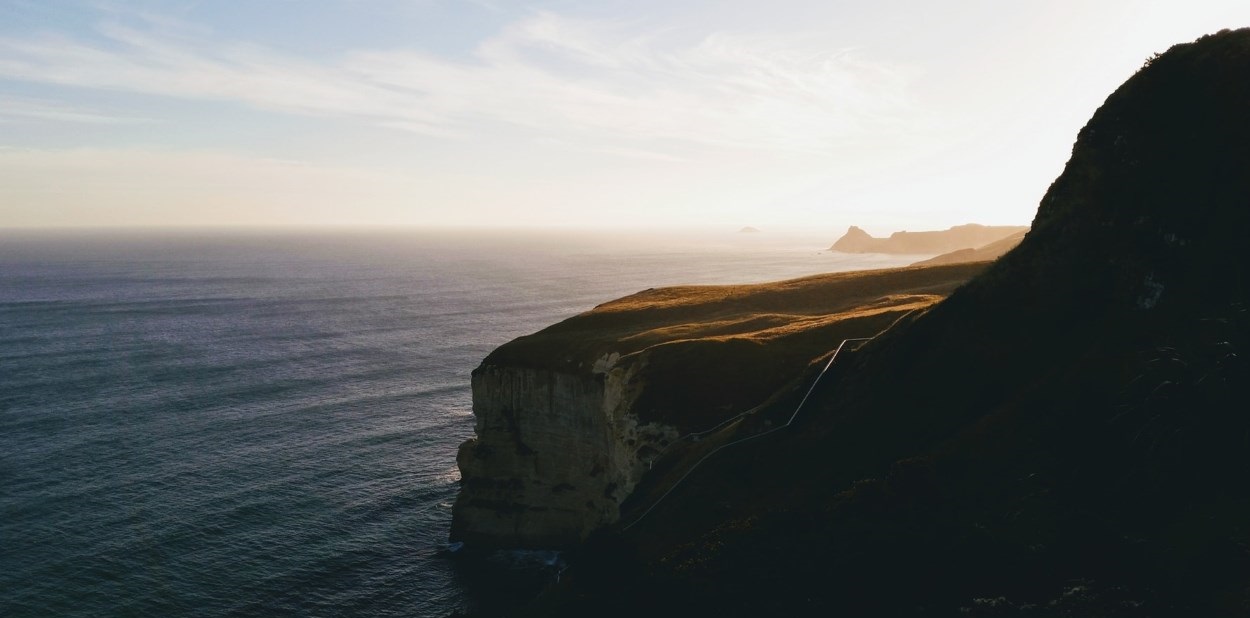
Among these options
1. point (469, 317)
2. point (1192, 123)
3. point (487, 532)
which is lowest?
point (487, 532)

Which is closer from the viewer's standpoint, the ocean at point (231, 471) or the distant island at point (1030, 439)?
the distant island at point (1030, 439)

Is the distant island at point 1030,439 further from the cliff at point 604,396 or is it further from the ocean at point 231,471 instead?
the ocean at point 231,471

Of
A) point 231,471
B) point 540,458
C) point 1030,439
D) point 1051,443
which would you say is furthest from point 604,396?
point 231,471

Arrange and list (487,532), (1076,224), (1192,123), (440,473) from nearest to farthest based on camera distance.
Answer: (1192,123) < (1076,224) < (487,532) < (440,473)

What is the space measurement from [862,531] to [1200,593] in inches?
351

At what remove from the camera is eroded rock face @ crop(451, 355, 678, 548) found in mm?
54344

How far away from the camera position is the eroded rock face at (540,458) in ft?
178

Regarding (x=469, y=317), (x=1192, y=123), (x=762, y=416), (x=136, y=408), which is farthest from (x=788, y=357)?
(x=469, y=317)

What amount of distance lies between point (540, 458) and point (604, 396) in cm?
825

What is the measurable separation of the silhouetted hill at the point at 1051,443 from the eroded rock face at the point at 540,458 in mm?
18923

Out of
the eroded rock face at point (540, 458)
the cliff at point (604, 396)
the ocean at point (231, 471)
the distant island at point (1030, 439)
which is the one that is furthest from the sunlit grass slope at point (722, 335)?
the ocean at point (231, 471)

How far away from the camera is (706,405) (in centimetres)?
4766

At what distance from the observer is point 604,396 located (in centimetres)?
5375

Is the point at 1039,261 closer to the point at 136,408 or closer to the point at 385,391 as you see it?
the point at 385,391
